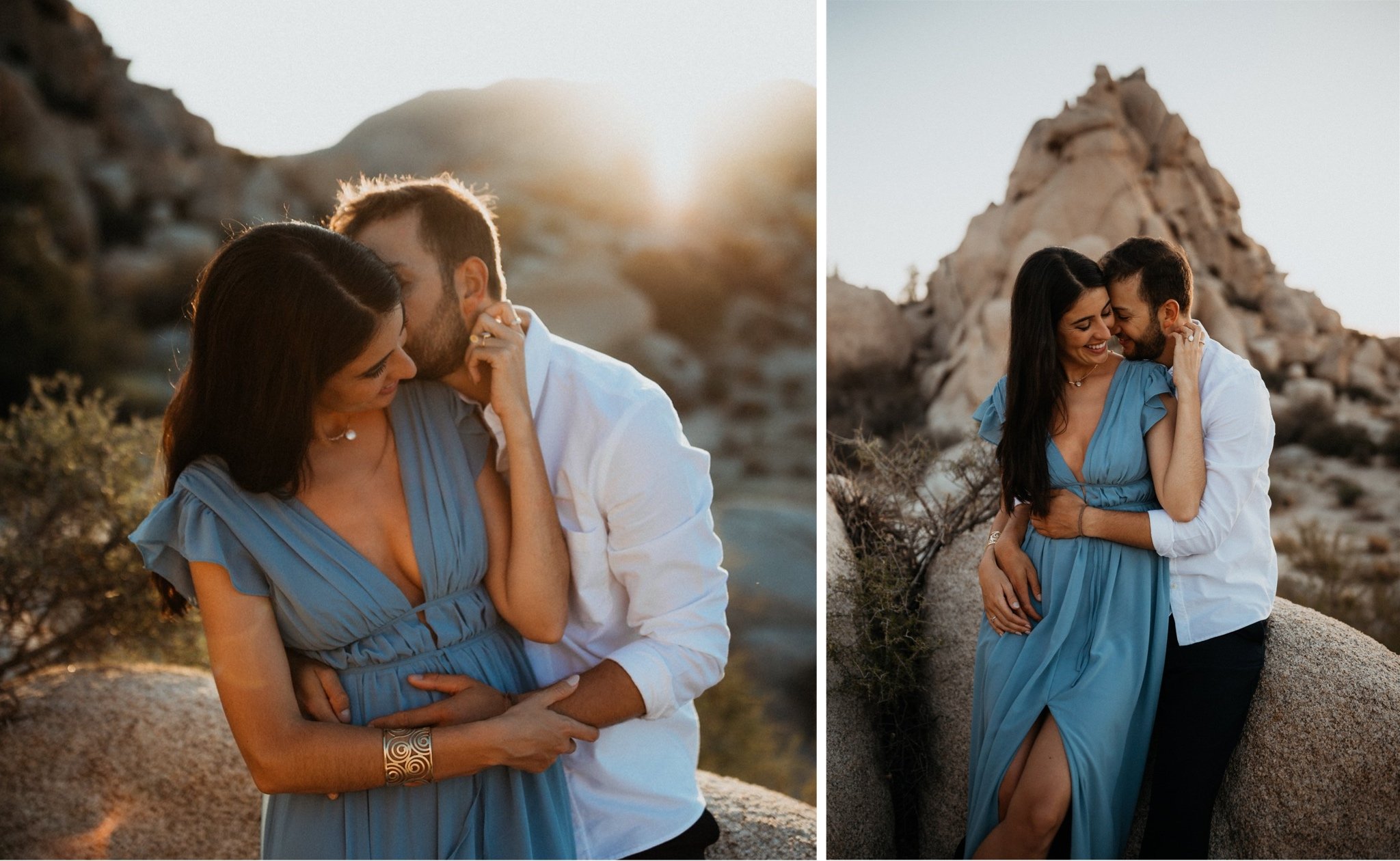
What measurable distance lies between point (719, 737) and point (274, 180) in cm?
326

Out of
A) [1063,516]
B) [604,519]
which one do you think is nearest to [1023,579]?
[1063,516]

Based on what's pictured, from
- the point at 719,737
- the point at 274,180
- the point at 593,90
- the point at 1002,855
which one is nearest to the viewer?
the point at 1002,855

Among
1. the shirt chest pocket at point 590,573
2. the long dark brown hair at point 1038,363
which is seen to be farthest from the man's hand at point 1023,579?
the shirt chest pocket at point 590,573

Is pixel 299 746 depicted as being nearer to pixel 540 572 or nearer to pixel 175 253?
pixel 540 572

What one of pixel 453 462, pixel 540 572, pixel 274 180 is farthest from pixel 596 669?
pixel 274 180

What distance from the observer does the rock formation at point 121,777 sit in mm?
3023

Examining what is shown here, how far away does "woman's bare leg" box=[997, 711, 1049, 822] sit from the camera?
230 centimetres

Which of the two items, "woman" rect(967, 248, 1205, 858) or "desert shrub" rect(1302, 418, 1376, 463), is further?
"desert shrub" rect(1302, 418, 1376, 463)

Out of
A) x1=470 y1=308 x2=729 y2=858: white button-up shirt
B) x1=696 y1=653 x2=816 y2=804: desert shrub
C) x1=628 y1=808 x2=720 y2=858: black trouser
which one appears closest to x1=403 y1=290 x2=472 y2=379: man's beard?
x1=470 y1=308 x2=729 y2=858: white button-up shirt

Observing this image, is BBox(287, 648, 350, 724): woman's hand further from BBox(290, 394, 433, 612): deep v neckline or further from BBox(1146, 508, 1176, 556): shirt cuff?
BBox(1146, 508, 1176, 556): shirt cuff

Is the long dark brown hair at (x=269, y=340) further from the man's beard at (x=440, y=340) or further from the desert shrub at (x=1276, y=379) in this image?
the desert shrub at (x=1276, y=379)

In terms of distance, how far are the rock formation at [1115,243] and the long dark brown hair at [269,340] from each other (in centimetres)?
249

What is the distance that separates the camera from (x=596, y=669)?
2.01m

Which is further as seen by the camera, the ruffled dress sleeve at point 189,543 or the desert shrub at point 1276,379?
the desert shrub at point 1276,379
